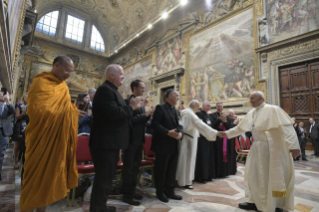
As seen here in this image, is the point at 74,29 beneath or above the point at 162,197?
above

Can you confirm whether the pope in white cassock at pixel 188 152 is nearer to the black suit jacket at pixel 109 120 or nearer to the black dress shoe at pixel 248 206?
the black dress shoe at pixel 248 206

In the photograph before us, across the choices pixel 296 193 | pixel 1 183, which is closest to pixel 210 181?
pixel 296 193

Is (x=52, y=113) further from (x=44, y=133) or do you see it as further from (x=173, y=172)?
(x=173, y=172)

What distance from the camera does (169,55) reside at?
1208 cm

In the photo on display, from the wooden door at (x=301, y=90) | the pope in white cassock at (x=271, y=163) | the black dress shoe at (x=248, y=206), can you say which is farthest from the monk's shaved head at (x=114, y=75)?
the wooden door at (x=301, y=90)

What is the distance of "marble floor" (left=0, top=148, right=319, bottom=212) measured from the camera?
240 centimetres

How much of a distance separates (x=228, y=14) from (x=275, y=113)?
26.2ft

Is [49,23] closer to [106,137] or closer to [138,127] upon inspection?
[138,127]

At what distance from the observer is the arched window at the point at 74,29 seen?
1758 cm

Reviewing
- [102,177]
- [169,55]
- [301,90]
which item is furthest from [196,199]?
[169,55]

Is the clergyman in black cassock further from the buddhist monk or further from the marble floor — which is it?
the buddhist monk

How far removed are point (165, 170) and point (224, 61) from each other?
7452 millimetres

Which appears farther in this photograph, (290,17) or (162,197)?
(290,17)

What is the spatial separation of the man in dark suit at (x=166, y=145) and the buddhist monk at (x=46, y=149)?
4.24ft
